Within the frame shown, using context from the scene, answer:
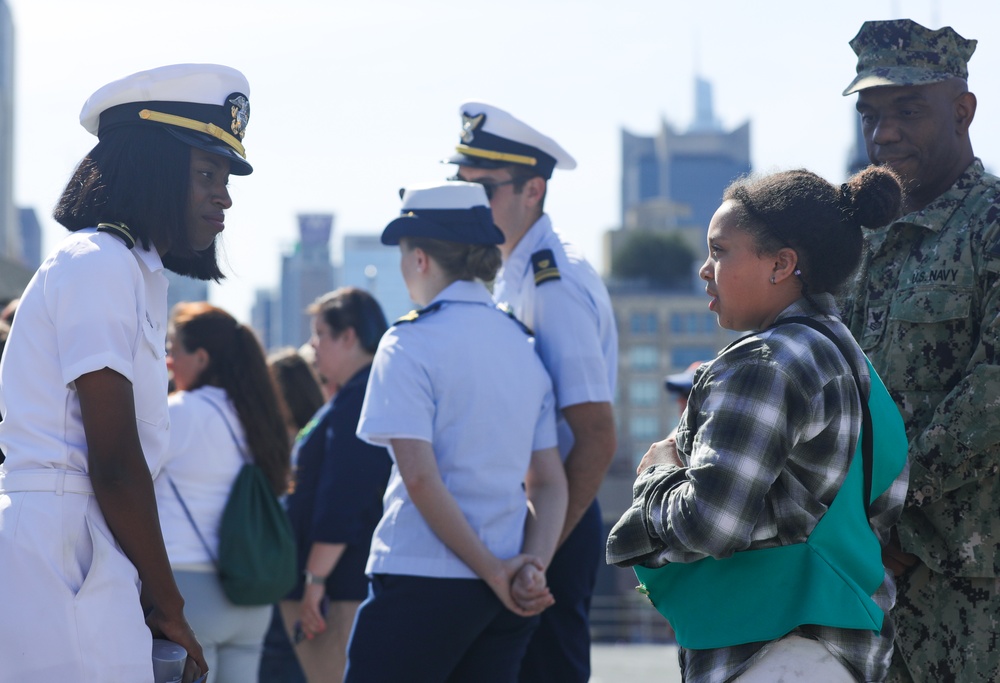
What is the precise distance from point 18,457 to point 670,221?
115674 millimetres

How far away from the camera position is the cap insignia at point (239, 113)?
295cm

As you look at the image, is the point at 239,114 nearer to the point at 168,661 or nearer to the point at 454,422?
the point at 454,422

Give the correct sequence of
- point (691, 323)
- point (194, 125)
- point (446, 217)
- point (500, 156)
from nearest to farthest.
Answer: point (194, 125)
point (446, 217)
point (500, 156)
point (691, 323)

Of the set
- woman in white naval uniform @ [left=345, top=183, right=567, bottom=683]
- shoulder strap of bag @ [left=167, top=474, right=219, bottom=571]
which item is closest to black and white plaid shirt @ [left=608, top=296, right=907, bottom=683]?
woman in white naval uniform @ [left=345, top=183, right=567, bottom=683]

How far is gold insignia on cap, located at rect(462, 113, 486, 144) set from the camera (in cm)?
444

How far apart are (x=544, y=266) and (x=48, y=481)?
2.03 meters

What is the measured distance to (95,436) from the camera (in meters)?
2.47

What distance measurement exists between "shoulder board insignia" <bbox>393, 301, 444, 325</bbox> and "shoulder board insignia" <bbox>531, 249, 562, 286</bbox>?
0.54 meters

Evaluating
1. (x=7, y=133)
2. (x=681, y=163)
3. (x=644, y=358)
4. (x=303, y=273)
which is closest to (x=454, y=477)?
(x=644, y=358)

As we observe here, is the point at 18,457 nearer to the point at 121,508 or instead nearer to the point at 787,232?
the point at 121,508

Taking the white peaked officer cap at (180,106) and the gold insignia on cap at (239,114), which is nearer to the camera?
the white peaked officer cap at (180,106)

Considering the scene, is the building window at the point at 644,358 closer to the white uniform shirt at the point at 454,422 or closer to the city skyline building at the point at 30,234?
the city skyline building at the point at 30,234

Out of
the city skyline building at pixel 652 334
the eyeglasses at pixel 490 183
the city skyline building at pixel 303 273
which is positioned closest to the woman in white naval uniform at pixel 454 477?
the eyeglasses at pixel 490 183

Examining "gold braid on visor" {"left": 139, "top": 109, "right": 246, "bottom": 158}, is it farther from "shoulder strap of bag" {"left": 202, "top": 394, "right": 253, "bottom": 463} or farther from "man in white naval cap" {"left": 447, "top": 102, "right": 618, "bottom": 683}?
"shoulder strap of bag" {"left": 202, "top": 394, "right": 253, "bottom": 463}
